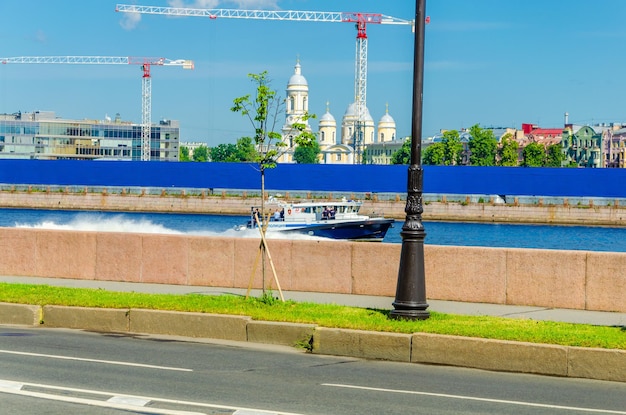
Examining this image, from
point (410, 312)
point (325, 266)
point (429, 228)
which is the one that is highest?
point (325, 266)

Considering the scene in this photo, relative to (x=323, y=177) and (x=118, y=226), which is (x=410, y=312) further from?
(x=323, y=177)

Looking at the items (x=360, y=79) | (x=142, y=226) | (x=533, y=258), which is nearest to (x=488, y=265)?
(x=533, y=258)

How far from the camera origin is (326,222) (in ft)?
218

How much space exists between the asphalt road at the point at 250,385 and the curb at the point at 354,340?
0.94ft

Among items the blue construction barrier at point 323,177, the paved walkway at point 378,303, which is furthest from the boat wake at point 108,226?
the paved walkway at point 378,303

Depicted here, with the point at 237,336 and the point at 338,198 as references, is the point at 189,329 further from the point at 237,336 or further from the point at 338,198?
the point at 338,198

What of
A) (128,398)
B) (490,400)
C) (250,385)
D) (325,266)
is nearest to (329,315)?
Answer: (250,385)

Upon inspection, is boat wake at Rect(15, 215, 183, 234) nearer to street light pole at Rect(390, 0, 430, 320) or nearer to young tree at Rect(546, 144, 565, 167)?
street light pole at Rect(390, 0, 430, 320)

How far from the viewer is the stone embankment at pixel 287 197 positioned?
339 feet

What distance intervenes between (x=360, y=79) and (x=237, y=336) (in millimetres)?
170354

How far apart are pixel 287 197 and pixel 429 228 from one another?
16308mm

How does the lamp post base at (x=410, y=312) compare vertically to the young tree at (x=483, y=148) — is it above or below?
below

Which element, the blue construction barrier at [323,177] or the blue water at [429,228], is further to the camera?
the blue construction barrier at [323,177]

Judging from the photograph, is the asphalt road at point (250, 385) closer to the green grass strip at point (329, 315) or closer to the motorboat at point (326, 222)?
the green grass strip at point (329, 315)
